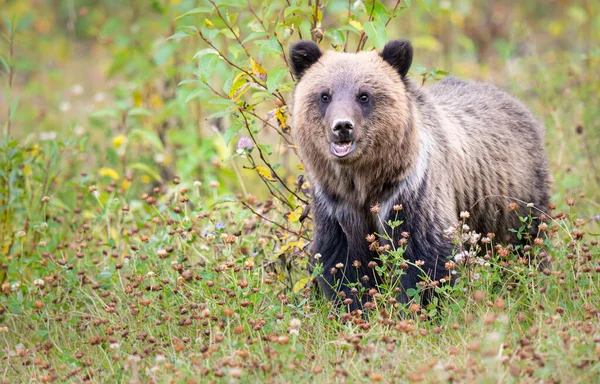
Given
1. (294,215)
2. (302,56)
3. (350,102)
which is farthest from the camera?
(294,215)

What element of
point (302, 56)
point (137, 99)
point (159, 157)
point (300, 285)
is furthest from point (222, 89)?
point (137, 99)

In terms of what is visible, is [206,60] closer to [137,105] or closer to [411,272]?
[411,272]

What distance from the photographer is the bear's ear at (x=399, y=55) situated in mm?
5210

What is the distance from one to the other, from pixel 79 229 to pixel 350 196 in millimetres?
2405

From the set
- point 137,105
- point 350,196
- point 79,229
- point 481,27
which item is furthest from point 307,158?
point 481,27

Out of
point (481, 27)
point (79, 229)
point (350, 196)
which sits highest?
point (481, 27)

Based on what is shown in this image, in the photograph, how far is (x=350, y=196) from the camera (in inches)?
205

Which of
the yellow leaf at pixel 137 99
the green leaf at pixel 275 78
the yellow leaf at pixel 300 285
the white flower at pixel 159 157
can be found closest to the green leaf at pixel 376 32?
the green leaf at pixel 275 78

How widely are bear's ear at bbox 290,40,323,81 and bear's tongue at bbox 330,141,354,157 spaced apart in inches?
27.3

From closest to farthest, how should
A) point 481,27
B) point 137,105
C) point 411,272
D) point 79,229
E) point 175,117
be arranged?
point 411,272 → point 79,229 → point 137,105 → point 175,117 → point 481,27

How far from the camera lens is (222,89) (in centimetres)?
585

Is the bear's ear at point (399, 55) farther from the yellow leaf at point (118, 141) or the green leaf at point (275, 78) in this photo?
the yellow leaf at point (118, 141)

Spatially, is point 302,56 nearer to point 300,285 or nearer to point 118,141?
point 300,285

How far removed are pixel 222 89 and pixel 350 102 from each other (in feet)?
3.97
